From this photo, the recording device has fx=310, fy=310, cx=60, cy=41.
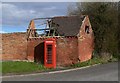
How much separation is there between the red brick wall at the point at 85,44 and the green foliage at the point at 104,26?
68.8 inches

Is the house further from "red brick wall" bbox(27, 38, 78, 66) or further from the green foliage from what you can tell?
the green foliage

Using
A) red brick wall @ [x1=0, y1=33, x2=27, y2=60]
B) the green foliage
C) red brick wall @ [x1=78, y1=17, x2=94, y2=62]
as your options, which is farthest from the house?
the green foliage

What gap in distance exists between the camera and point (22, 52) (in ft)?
101

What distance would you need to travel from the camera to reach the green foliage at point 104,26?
127 ft

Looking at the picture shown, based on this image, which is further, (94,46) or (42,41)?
(94,46)

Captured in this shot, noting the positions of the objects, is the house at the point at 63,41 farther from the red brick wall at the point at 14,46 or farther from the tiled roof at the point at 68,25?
the red brick wall at the point at 14,46

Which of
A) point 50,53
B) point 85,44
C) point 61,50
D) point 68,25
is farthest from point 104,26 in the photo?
point 50,53

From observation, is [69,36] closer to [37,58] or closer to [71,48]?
[71,48]

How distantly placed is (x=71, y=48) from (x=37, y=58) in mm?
3480

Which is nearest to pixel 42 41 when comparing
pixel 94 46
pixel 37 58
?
pixel 37 58

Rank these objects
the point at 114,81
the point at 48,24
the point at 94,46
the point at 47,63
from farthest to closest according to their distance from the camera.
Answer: the point at 94,46, the point at 48,24, the point at 47,63, the point at 114,81

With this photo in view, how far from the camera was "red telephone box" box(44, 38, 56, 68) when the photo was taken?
90.2ft

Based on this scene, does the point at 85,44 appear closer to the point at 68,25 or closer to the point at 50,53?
the point at 68,25

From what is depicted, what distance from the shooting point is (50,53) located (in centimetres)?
2770
